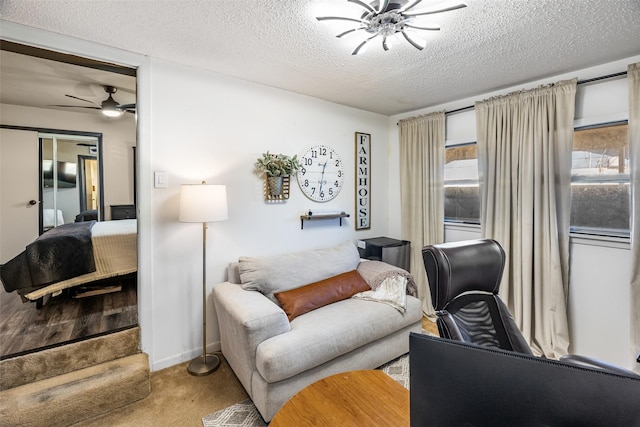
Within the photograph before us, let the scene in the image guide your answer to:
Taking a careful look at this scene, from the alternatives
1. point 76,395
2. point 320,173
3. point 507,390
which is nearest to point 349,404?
point 507,390

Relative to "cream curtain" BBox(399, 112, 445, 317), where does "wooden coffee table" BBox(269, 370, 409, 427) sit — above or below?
below

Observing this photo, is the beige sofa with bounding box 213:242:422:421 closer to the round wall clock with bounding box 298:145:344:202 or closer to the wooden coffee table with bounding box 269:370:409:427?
the wooden coffee table with bounding box 269:370:409:427

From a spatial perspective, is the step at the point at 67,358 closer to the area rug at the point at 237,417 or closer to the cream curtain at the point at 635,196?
the area rug at the point at 237,417

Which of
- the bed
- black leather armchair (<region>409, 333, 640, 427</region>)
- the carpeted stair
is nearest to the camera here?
black leather armchair (<region>409, 333, 640, 427</region>)

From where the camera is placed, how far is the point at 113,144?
81.6 inches

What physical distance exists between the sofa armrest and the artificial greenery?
1.11 metres

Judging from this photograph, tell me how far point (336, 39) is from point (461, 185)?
2.12 meters

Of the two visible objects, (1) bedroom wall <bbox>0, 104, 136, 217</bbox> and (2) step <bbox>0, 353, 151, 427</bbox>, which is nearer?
(2) step <bbox>0, 353, 151, 427</bbox>

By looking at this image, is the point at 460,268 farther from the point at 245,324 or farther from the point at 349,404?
the point at 245,324

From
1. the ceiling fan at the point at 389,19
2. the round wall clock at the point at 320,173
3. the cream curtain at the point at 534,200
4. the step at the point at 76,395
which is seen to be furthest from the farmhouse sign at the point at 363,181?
the step at the point at 76,395

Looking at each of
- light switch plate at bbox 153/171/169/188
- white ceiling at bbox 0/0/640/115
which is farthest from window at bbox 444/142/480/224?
light switch plate at bbox 153/171/169/188

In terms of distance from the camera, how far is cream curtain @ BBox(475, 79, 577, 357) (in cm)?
231

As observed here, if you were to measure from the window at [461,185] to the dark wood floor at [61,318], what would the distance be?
3185mm

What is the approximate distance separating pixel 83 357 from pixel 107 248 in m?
0.77
